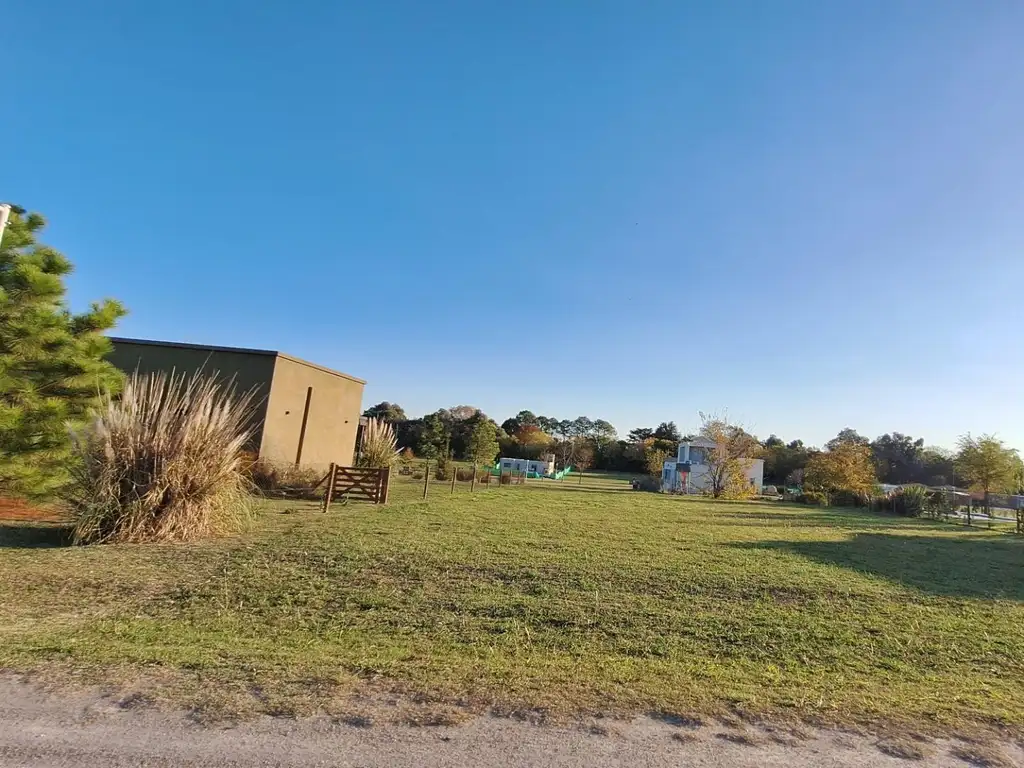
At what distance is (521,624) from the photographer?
4.79 m

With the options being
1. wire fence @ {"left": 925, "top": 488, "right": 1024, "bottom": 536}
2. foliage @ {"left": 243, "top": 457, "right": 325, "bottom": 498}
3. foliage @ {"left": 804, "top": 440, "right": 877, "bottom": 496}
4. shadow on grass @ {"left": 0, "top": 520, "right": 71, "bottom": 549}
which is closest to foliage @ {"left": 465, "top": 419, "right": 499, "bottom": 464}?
foliage @ {"left": 243, "top": 457, "right": 325, "bottom": 498}

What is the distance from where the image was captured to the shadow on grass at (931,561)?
7.51 m

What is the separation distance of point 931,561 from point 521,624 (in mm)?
8514

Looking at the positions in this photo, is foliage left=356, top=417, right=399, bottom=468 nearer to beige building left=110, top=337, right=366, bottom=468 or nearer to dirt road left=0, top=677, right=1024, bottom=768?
beige building left=110, top=337, right=366, bottom=468

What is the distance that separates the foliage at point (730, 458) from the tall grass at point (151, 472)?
87.4 feet

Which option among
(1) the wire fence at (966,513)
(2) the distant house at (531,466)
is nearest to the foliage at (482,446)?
(2) the distant house at (531,466)

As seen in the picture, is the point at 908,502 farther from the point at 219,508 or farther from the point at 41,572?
the point at 41,572

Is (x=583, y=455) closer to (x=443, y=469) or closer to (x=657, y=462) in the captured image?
(x=657, y=462)

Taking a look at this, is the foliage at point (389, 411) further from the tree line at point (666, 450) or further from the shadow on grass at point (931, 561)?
the shadow on grass at point (931, 561)

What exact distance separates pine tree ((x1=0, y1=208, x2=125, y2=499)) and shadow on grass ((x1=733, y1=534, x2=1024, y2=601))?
11202mm

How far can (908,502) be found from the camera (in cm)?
2433

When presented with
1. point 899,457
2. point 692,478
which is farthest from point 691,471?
point 899,457

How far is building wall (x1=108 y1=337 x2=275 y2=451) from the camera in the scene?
56.6 ft

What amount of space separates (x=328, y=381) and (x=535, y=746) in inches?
765
